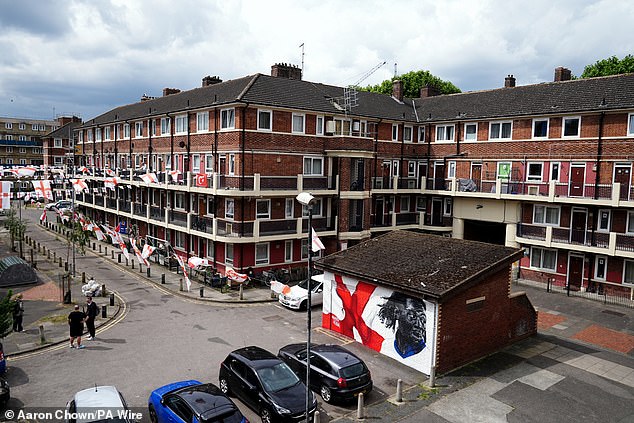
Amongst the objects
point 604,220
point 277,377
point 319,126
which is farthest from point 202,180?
point 604,220

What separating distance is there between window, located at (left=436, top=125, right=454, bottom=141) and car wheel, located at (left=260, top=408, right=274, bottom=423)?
28.3 m

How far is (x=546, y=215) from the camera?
97.8 ft

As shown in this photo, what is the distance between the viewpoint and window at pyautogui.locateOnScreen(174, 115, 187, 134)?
32.5m

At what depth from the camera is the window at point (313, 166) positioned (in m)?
30.4

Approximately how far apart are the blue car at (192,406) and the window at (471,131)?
2796 centimetres

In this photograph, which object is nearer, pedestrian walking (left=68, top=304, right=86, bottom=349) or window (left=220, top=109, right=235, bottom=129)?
pedestrian walking (left=68, top=304, right=86, bottom=349)

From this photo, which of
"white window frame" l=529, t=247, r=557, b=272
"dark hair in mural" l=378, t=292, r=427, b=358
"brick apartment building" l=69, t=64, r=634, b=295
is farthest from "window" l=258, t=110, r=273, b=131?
"white window frame" l=529, t=247, r=557, b=272

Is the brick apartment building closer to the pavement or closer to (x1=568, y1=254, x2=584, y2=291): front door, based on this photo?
(x1=568, y1=254, x2=584, y2=291): front door

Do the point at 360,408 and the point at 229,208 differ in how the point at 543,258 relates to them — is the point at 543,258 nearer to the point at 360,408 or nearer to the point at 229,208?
the point at 229,208

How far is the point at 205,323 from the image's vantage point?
21234 mm

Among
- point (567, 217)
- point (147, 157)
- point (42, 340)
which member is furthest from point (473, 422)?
point (147, 157)

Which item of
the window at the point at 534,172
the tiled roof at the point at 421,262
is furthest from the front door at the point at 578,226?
the tiled roof at the point at 421,262

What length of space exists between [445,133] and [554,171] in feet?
30.1

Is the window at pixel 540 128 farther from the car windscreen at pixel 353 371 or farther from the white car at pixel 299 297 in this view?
the car windscreen at pixel 353 371
